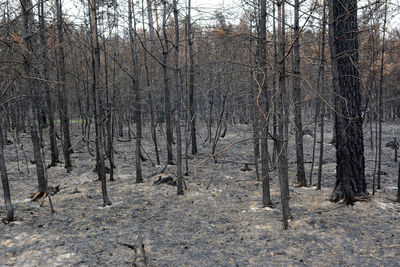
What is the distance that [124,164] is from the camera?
1286 cm

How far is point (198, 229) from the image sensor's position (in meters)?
5.86

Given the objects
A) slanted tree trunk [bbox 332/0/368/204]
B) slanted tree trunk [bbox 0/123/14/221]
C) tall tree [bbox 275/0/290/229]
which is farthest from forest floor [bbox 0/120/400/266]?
tall tree [bbox 275/0/290/229]

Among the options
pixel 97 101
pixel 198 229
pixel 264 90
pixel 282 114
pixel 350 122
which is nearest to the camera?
pixel 282 114

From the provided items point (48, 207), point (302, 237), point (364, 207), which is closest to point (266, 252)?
point (302, 237)

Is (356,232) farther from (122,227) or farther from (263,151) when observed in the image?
(122,227)

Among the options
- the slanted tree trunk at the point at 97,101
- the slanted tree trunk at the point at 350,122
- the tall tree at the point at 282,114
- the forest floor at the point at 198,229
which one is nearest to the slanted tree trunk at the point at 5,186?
the forest floor at the point at 198,229

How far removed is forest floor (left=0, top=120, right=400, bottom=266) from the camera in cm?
457

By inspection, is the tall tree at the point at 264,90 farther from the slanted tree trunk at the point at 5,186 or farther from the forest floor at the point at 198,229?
the slanted tree trunk at the point at 5,186

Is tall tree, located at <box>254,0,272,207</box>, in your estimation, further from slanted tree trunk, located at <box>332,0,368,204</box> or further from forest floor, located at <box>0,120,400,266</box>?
slanted tree trunk, located at <box>332,0,368,204</box>

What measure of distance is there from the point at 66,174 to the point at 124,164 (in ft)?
8.42

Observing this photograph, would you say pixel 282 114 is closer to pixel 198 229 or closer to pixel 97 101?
pixel 198 229

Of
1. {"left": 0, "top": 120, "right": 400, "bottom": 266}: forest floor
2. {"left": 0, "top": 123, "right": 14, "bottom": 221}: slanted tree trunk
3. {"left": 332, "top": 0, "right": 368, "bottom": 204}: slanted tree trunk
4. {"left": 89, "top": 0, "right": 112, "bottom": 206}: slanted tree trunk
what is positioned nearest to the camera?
{"left": 0, "top": 120, "right": 400, "bottom": 266}: forest floor

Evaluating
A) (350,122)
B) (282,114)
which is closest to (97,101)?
(282,114)

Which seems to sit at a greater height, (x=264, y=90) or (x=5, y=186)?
(x=264, y=90)
